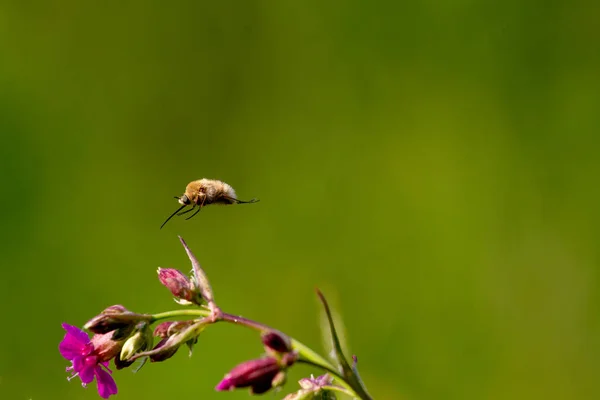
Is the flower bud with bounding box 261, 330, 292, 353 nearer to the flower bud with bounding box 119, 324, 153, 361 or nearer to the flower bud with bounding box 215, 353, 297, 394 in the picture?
the flower bud with bounding box 215, 353, 297, 394

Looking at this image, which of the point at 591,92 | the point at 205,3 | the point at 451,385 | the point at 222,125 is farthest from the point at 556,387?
the point at 205,3

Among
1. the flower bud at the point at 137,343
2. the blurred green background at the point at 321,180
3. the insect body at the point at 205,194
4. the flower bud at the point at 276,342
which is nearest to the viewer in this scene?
the flower bud at the point at 276,342

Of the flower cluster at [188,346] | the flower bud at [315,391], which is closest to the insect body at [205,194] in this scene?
the flower cluster at [188,346]

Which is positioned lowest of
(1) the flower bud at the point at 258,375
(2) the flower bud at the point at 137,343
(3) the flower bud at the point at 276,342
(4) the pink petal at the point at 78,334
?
(1) the flower bud at the point at 258,375

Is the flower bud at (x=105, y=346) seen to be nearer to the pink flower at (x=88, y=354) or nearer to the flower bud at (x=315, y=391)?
the pink flower at (x=88, y=354)

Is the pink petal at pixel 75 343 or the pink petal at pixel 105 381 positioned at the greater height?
the pink petal at pixel 75 343

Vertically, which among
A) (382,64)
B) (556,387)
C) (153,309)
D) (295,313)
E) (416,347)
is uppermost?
(382,64)

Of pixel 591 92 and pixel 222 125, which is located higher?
pixel 222 125

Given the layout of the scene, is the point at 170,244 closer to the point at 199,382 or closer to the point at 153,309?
the point at 153,309
